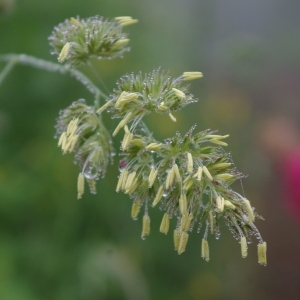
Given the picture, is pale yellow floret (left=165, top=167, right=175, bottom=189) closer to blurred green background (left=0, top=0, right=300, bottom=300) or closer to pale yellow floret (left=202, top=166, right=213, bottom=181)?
pale yellow floret (left=202, top=166, right=213, bottom=181)

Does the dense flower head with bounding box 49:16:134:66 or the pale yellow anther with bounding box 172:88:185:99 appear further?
the dense flower head with bounding box 49:16:134:66

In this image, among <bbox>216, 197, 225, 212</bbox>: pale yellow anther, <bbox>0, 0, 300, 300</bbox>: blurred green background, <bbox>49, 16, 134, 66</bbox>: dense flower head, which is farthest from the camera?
<bbox>0, 0, 300, 300</bbox>: blurred green background

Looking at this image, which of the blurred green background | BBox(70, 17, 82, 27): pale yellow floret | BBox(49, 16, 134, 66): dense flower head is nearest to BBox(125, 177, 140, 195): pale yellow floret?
BBox(49, 16, 134, 66): dense flower head

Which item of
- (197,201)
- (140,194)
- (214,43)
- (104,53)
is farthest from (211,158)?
(214,43)

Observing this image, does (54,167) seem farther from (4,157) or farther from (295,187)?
(295,187)

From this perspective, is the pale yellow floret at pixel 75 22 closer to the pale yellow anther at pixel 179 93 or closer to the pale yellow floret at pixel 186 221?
the pale yellow anther at pixel 179 93

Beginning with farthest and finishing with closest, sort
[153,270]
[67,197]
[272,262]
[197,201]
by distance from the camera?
[272,262] → [153,270] → [67,197] → [197,201]
